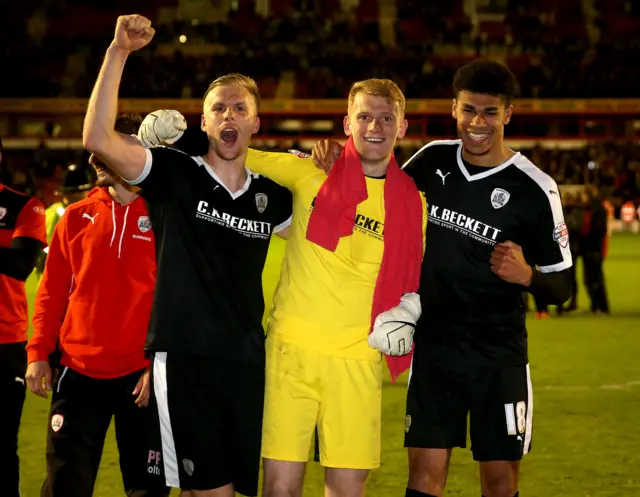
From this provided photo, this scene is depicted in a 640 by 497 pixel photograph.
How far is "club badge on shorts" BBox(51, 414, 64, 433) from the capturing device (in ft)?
16.3

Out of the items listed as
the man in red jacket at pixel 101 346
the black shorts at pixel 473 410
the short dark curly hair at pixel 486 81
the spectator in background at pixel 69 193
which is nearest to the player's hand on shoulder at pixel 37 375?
the man in red jacket at pixel 101 346

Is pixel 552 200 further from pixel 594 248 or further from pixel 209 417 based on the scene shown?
pixel 594 248

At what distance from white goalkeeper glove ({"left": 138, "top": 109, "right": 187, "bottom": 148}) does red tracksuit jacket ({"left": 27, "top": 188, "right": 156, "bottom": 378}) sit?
70cm

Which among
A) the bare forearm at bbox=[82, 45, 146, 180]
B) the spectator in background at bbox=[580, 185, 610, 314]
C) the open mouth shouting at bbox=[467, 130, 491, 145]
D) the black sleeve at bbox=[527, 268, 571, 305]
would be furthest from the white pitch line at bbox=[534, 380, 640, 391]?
the bare forearm at bbox=[82, 45, 146, 180]

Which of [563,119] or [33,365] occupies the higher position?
[563,119]

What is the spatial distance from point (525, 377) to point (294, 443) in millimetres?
1315

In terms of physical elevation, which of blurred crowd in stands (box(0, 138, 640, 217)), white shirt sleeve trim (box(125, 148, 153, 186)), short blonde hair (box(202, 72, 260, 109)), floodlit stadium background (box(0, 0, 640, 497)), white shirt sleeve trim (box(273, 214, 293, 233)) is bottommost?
white shirt sleeve trim (box(273, 214, 293, 233))

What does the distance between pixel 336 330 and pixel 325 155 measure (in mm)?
772

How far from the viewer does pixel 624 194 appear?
39469 mm

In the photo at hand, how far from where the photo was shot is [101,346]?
196 inches

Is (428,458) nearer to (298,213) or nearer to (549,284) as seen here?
(549,284)

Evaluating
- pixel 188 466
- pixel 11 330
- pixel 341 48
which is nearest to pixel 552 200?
pixel 188 466

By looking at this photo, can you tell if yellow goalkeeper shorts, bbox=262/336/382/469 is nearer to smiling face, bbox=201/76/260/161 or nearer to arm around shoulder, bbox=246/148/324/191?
arm around shoulder, bbox=246/148/324/191

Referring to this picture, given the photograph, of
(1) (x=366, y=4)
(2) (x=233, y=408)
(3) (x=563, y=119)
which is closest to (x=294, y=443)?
(2) (x=233, y=408)
